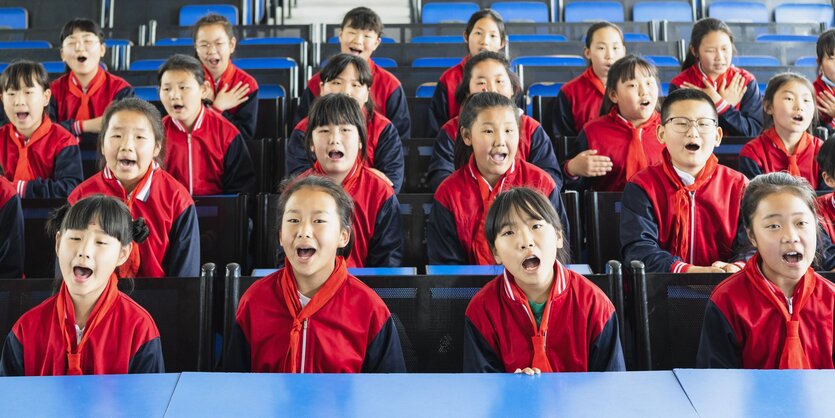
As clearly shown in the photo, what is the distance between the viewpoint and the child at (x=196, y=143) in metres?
3.83

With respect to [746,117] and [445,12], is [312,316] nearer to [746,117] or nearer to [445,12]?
[746,117]

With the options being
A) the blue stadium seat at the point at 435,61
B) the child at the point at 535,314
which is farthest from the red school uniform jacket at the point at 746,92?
the child at the point at 535,314

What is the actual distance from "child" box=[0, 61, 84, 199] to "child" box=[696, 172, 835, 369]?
2705 mm

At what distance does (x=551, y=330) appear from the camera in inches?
88.6

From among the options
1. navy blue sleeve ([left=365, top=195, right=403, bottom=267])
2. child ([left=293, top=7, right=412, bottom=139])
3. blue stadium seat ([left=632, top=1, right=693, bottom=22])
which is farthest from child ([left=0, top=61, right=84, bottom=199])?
blue stadium seat ([left=632, top=1, right=693, bottom=22])

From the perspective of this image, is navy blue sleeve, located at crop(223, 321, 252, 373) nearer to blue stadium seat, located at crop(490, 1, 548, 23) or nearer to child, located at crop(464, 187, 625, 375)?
child, located at crop(464, 187, 625, 375)

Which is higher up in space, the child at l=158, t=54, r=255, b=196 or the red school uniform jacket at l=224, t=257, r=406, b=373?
the child at l=158, t=54, r=255, b=196

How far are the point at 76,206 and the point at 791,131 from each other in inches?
107

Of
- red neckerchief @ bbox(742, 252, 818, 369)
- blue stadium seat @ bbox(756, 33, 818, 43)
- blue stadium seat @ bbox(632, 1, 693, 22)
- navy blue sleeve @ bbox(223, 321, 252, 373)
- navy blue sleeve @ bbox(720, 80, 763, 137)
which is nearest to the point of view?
red neckerchief @ bbox(742, 252, 818, 369)

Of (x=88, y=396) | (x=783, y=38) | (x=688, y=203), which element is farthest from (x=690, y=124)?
(x=783, y=38)

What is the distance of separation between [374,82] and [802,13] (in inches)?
169

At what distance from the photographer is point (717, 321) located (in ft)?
7.45

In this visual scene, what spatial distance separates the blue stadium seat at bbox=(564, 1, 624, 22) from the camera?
719 cm

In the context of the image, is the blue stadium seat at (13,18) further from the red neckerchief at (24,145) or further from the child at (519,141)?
the child at (519,141)
